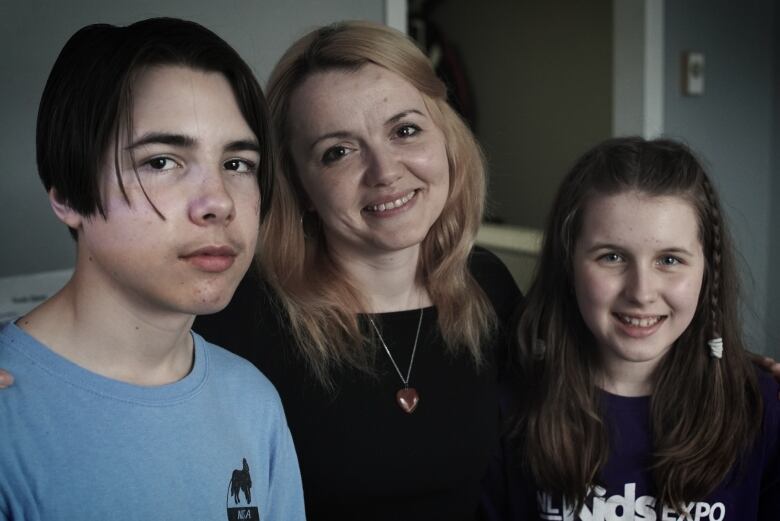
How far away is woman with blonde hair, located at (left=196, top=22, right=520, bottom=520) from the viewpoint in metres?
1.36

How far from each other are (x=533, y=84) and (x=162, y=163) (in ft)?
12.8

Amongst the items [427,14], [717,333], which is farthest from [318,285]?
[427,14]

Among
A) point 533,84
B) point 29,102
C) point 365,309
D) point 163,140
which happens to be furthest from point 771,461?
point 533,84

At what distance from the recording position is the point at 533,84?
4.50 metres

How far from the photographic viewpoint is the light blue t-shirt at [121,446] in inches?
33.1

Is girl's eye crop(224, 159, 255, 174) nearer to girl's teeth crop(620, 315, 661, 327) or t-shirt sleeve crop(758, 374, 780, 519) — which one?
girl's teeth crop(620, 315, 661, 327)

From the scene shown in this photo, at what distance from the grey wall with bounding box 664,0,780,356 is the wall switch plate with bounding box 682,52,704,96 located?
28 mm

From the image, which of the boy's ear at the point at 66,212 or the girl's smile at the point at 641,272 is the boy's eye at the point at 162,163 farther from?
the girl's smile at the point at 641,272

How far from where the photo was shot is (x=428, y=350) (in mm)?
1479

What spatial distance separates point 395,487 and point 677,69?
7.81 ft

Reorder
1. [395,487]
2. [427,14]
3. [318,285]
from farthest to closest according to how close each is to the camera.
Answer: [427,14] → [318,285] → [395,487]

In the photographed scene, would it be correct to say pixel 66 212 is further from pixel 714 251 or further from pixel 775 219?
pixel 775 219

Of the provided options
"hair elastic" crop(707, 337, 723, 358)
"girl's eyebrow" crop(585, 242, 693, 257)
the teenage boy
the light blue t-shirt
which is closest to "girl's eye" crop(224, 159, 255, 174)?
the teenage boy

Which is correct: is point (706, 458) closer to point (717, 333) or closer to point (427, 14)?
point (717, 333)
